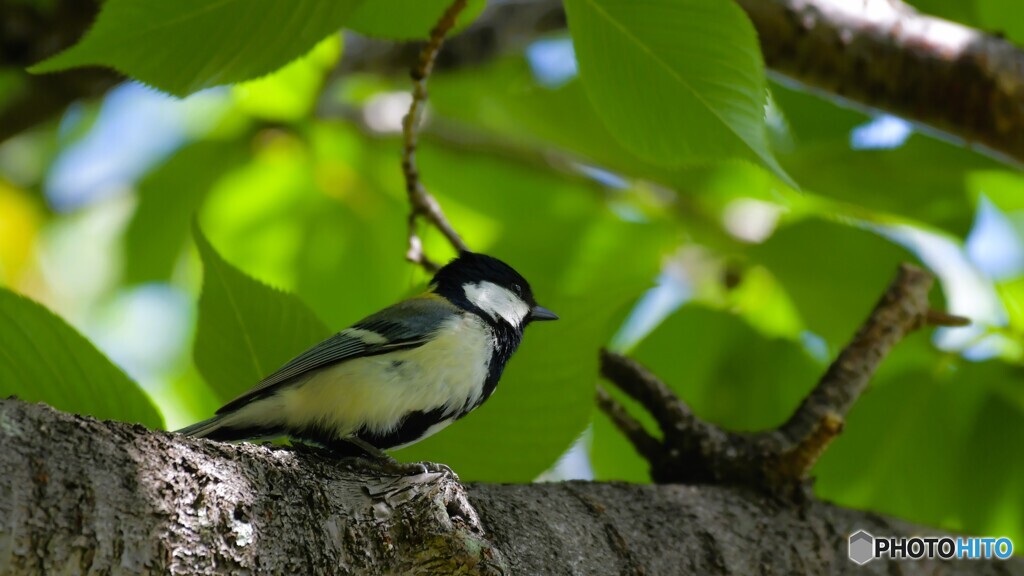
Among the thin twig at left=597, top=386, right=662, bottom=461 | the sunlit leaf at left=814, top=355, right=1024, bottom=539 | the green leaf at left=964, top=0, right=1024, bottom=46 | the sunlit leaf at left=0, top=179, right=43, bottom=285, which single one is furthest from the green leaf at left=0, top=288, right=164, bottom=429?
the sunlit leaf at left=0, top=179, right=43, bottom=285

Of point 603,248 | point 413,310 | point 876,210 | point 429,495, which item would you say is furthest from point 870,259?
point 429,495

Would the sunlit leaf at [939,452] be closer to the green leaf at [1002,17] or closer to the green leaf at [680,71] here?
the green leaf at [1002,17]

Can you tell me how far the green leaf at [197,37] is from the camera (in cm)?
144

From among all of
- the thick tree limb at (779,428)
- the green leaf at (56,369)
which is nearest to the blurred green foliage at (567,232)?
the green leaf at (56,369)

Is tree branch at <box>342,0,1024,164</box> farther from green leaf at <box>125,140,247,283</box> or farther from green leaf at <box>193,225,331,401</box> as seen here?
green leaf at <box>125,140,247,283</box>

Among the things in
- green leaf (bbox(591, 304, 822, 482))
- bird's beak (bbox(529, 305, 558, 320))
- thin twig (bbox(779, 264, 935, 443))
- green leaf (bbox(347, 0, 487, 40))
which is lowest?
green leaf (bbox(591, 304, 822, 482))

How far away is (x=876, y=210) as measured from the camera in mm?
2732

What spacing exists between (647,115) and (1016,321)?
1523 mm

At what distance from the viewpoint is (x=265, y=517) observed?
1241mm

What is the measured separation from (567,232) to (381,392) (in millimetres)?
980

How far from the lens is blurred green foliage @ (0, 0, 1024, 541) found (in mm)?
1511

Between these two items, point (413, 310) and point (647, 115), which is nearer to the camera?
point (647, 115)

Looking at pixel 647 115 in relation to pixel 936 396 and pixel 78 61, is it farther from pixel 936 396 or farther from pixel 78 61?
pixel 936 396

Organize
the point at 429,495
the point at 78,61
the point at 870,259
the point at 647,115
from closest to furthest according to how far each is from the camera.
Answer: the point at 429,495 < the point at 78,61 < the point at 647,115 < the point at 870,259
